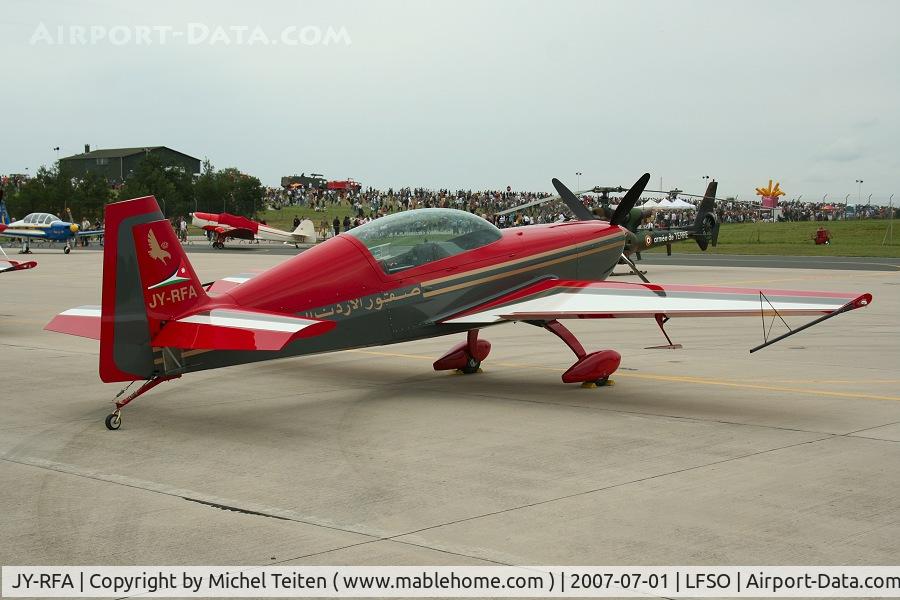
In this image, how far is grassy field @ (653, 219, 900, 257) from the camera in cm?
4676

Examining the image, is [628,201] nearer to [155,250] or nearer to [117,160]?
[155,250]

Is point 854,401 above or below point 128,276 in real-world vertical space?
below

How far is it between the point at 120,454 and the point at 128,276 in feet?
5.27

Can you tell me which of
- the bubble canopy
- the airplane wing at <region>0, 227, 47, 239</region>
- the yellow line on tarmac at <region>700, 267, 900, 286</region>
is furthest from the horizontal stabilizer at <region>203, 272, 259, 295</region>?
the airplane wing at <region>0, 227, 47, 239</region>

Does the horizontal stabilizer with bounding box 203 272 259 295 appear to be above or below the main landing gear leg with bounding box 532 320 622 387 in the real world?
above

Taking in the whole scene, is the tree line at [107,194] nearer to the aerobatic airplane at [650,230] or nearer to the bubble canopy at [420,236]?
the aerobatic airplane at [650,230]

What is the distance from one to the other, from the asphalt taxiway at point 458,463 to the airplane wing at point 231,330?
839 millimetres

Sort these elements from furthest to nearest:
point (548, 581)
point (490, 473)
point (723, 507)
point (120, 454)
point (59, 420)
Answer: point (59, 420)
point (120, 454)
point (490, 473)
point (723, 507)
point (548, 581)

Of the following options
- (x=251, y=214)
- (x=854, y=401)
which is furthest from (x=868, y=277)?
(x=251, y=214)

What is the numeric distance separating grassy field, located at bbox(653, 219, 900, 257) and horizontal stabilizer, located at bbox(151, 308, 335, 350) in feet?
131

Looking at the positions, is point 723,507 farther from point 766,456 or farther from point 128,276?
point 128,276

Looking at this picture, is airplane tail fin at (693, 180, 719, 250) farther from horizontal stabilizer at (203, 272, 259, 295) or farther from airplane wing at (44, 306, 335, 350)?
airplane wing at (44, 306, 335, 350)

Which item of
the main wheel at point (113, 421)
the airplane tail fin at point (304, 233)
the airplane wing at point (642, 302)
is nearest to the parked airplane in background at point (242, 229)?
the airplane tail fin at point (304, 233)

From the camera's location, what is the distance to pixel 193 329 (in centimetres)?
848
